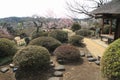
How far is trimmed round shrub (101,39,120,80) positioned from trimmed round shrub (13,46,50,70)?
111 inches

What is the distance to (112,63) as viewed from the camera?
6.55 meters

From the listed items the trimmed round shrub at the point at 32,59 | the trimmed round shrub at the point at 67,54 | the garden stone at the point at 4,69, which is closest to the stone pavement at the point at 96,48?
the trimmed round shrub at the point at 67,54

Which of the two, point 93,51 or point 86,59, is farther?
point 93,51

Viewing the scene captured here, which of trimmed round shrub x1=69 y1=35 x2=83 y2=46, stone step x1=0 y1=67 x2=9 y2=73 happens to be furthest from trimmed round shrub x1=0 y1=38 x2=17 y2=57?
trimmed round shrub x1=69 y1=35 x2=83 y2=46

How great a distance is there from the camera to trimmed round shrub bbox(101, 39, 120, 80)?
6402 mm

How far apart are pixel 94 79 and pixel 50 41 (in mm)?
4661

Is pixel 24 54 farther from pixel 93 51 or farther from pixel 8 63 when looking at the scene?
pixel 93 51

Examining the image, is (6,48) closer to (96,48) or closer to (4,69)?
(4,69)

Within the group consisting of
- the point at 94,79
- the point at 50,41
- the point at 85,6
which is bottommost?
the point at 94,79

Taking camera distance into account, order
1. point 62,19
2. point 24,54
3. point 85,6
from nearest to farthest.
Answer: point 24,54 → point 85,6 → point 62,19

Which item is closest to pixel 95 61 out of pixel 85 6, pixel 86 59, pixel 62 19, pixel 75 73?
pixel 86 59

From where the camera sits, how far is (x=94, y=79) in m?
7.84

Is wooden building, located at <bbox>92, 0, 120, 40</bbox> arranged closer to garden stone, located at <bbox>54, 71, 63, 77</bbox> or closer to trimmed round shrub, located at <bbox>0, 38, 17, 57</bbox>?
garden stone, located at <bbox>54, 71, 63, 77</bbox>

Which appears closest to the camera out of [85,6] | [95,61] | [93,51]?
[95,61]
